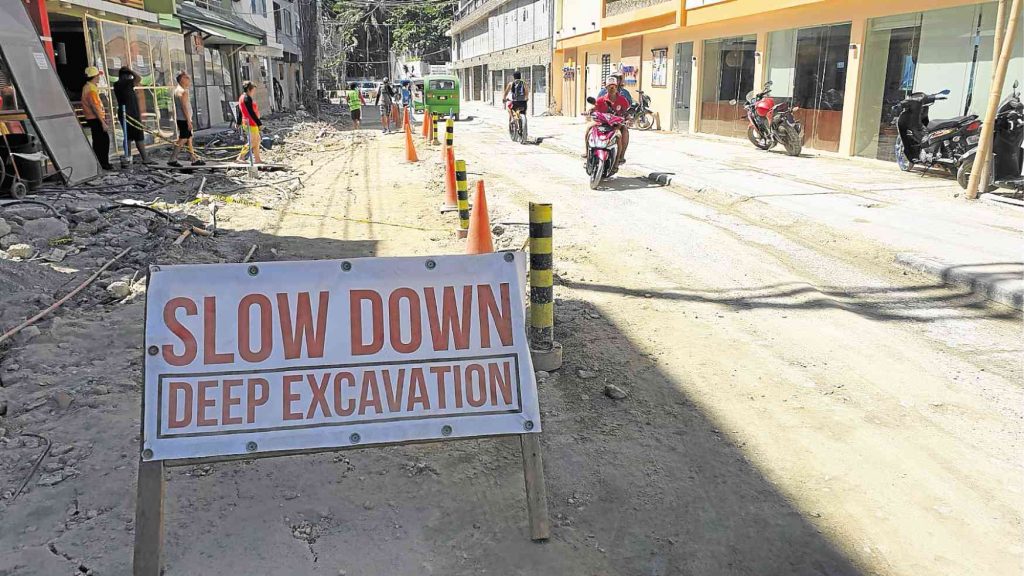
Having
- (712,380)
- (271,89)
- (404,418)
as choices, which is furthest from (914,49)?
(271,89)

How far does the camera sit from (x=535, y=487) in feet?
9.82

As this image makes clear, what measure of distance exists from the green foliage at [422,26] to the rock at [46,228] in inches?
2961

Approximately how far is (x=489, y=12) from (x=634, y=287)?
5053 cm

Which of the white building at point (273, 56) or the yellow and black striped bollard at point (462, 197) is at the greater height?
the white building at point (273, 56)

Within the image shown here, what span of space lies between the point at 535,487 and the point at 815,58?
1656 centimetres

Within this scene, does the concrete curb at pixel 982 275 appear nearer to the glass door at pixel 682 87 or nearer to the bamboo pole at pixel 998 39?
the bamboo pole at pixel 998 39

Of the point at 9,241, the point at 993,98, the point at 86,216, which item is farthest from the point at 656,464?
the point at 993,98

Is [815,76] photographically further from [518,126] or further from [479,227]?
[479,227]

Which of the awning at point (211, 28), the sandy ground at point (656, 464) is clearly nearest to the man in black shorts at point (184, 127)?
the awning at point (211, 28)

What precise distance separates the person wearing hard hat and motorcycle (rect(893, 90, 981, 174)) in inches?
529

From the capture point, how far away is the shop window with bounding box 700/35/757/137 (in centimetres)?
2017

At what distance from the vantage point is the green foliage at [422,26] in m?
79.4

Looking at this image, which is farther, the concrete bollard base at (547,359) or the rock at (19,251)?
the rock at (19,251)

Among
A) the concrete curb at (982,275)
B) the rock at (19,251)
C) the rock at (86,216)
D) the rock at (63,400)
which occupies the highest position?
the rock at (86,216)
